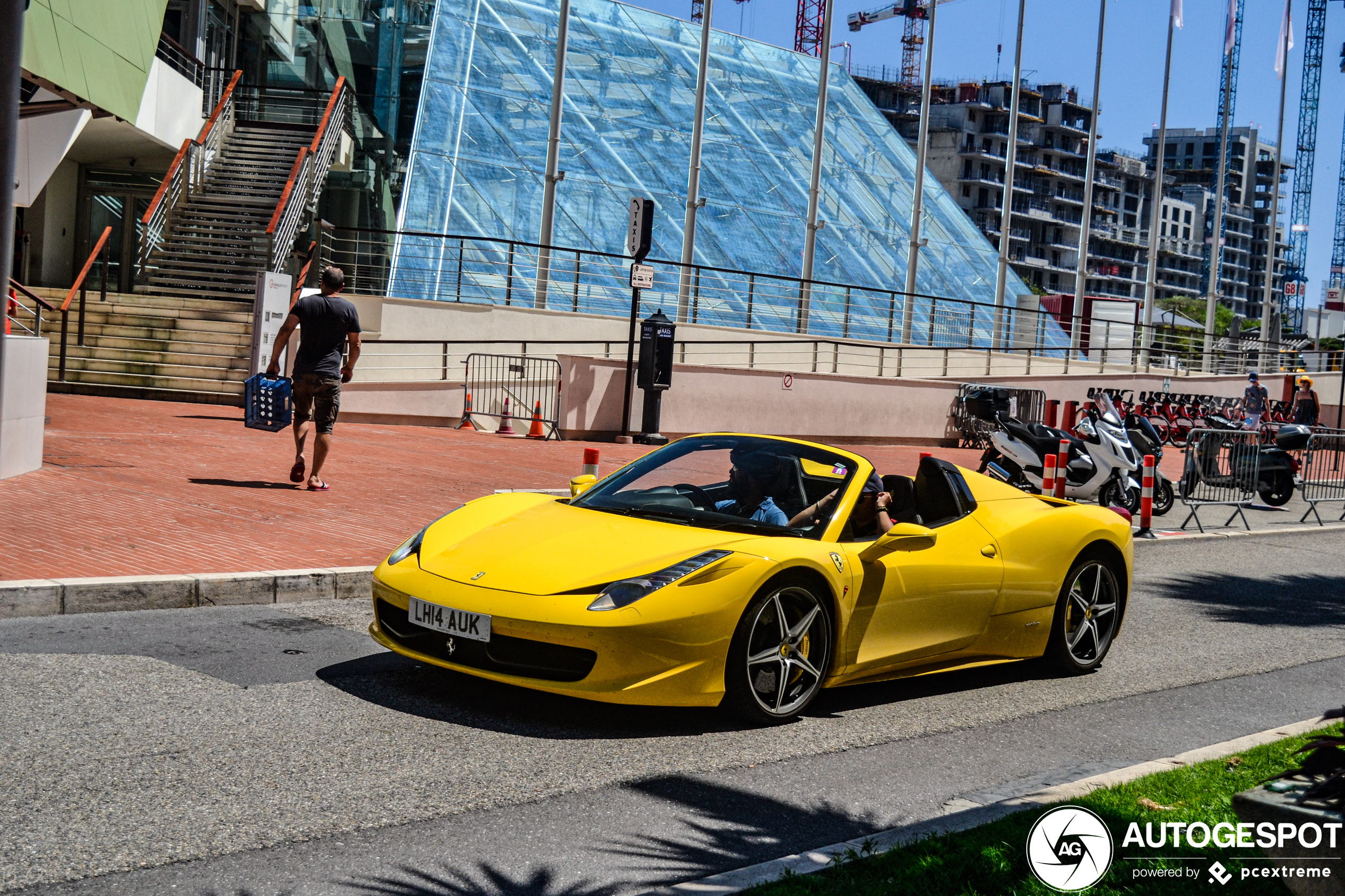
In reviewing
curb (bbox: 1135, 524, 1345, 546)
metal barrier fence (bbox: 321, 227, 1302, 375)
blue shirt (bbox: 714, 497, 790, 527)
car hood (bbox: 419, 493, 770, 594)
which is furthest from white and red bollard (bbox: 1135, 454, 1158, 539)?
metal barrier fence (bbox: 321, 227, 1302, 375)

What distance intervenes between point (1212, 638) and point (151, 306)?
18.1 metres

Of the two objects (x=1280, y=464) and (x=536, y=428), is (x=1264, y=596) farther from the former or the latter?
(x=536, y=428)

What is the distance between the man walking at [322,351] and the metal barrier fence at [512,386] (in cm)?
1049

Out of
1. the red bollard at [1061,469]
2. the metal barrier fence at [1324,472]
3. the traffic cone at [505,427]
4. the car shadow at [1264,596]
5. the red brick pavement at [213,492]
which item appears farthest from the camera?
the traffic cone at [505,427]

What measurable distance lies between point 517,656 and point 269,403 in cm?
704

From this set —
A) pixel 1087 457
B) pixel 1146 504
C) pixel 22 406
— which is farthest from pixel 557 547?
pixel 1087 457

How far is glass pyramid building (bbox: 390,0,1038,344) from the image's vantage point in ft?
110

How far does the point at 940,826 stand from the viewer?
415 cm

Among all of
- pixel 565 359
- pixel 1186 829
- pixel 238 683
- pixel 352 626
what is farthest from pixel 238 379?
pixel 1186 829

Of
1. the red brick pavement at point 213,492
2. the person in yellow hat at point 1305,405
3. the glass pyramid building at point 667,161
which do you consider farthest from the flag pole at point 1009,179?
the red brick pavement at point 213,492

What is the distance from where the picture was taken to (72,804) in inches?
153

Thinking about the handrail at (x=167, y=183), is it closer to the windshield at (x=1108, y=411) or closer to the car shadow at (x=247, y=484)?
the car shadow at (x=247, y=484)

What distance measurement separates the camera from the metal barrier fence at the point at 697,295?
81.4 feet

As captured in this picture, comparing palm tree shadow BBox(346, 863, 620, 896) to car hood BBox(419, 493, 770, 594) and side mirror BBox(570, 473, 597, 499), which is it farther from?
side mirror BBox(570, 473, 597, 499)
